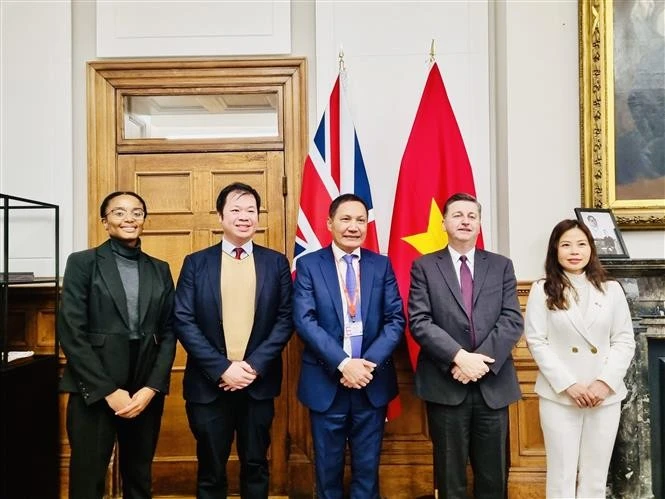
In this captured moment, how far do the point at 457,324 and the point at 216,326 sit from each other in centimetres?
100

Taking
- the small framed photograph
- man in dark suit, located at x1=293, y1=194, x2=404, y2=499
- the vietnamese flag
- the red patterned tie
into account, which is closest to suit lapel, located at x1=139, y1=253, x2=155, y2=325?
man in dark suit, located at x1=293, y1=194, x2=404, y2=499

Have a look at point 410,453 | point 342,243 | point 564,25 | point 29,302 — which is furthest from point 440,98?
point 29,302

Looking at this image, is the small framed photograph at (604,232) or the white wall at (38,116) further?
the white wall at (38,116)

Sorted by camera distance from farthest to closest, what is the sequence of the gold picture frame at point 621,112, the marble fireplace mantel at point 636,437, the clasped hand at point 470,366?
the gold picture frame at point 621,112 → the marble fireplace mantel at point 636,437 → the clasped hand at point 470,366

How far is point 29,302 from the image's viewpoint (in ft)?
10.4

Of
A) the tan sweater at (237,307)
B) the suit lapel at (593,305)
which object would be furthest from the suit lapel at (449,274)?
the tan sweater at (237,307)

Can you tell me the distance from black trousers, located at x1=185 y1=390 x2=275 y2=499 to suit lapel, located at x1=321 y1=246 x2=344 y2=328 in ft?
1.64

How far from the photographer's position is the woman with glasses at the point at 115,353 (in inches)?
90.2

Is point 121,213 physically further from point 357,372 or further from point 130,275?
point 357,372

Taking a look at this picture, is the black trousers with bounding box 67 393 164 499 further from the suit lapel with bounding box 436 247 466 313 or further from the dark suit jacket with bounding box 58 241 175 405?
the suit lapel with bounding box 436 247 466 313

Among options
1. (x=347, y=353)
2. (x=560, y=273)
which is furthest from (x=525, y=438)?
(x=347, y=353)

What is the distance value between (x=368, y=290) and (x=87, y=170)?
1.83 meters

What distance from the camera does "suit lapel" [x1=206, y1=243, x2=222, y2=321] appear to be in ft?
8.05

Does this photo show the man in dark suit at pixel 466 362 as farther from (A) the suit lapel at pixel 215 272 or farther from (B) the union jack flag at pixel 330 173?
(A) the suit lapel at pixel 215 272
